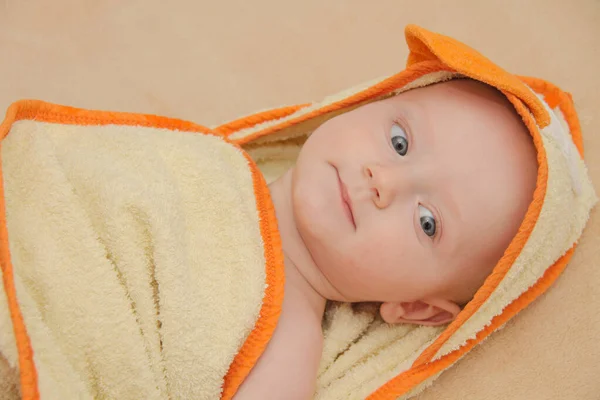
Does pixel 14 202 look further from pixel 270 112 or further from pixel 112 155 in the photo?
pixel 270 112

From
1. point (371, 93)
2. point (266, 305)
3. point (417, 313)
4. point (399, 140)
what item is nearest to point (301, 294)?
point (266, 305)

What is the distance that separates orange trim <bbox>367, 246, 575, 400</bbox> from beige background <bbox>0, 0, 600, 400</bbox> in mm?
356

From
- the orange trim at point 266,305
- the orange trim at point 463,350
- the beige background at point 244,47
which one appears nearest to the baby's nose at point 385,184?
the orange trim at point 266,305

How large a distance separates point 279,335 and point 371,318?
25 cm

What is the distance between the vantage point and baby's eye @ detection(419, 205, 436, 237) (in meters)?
0.96

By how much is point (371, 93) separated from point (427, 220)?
323 mm

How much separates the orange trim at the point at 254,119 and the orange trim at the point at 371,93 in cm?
2

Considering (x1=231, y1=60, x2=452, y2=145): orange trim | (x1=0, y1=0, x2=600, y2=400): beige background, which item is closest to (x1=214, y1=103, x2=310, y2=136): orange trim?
(x1=231, y1=60, x2=452, y2=145): orange trim

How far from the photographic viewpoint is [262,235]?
39.7 inches

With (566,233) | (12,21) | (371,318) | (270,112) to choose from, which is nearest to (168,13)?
(12,21)

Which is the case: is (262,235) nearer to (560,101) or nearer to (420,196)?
(420,196)

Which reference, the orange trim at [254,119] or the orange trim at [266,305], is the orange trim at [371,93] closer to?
the orange trim at [254,119]

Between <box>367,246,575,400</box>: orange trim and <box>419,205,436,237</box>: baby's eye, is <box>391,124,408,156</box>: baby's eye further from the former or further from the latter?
<box>367,246,575,400</box>: orange trim

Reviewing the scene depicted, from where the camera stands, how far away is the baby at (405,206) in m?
0.94
